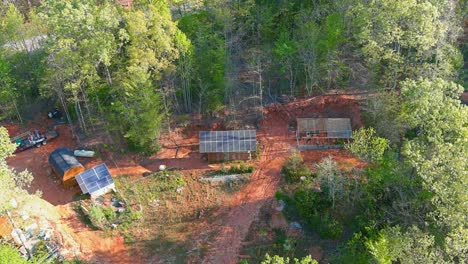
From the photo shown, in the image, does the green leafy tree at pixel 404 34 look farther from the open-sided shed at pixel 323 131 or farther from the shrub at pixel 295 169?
the shrub at pixel 295 169

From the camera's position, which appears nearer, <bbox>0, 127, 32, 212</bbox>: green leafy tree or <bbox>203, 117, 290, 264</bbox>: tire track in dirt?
<bbox>0, 127, 32, 212</bbox>: green leafy tree

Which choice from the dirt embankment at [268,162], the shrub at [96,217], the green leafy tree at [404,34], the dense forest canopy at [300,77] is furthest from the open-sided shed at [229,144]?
the green leafy tree at [404,34]

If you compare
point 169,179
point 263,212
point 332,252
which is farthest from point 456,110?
point 169,179

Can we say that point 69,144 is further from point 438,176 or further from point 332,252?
point 438,176

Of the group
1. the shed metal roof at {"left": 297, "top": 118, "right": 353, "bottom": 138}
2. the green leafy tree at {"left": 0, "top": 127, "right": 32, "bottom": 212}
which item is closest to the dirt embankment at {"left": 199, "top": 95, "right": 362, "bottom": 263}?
the shed metal roof at {"left": 297, "top": 118, "right": 353, "bottom": 138}

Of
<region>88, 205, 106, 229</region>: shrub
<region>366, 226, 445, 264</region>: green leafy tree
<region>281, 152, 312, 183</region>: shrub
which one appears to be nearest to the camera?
<region>366, 226, 445, 264</region>: green leafy tree

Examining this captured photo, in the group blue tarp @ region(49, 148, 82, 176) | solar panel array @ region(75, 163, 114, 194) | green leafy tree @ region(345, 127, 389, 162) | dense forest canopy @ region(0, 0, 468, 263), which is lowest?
solar panel array @ region(75, 163, 114, 194)

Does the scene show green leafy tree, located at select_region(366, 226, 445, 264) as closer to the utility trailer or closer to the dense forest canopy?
the dense forest canopy
